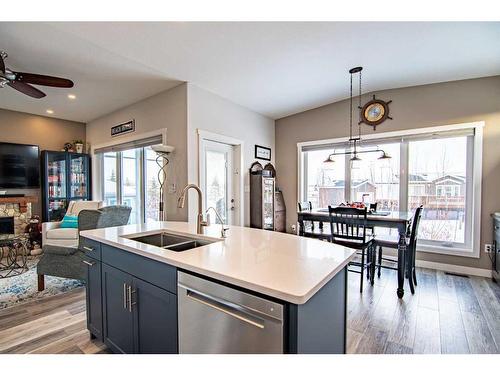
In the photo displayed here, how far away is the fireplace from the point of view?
418cm

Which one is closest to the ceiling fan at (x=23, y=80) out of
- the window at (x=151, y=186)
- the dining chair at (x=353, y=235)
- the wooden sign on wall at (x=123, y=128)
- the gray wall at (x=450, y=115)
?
the wooden sign on wall at (x=123, y=128)

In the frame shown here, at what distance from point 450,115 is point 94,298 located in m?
4.86

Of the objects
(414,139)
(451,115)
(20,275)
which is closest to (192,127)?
(20,275)

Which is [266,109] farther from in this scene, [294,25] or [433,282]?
[433,282]

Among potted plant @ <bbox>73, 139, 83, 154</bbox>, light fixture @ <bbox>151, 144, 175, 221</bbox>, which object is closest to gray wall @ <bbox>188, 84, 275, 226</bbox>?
light fixture @ <bbox>151, 144, 175, 221</bbox>

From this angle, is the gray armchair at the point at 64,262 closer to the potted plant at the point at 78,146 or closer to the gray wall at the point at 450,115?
the potted plant at the point at 78,146

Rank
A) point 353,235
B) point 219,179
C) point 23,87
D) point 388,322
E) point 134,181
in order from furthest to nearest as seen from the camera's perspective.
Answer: point 134,181 < point 219,179 < point 353,235 < point 23,87 < point 388,322

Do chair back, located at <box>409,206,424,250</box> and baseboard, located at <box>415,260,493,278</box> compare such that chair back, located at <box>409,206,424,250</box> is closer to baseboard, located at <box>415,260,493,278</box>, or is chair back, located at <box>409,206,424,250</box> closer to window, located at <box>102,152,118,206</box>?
baseboard, located at <box>415,260,493,278</box>

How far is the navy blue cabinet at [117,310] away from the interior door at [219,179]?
204 cm

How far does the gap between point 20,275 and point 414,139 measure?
612cm

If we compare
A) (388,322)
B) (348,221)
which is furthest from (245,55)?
(388,322)

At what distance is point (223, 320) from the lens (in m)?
1.05

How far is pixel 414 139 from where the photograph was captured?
3.84 m

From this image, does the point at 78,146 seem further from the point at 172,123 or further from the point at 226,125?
the point at 226,125
